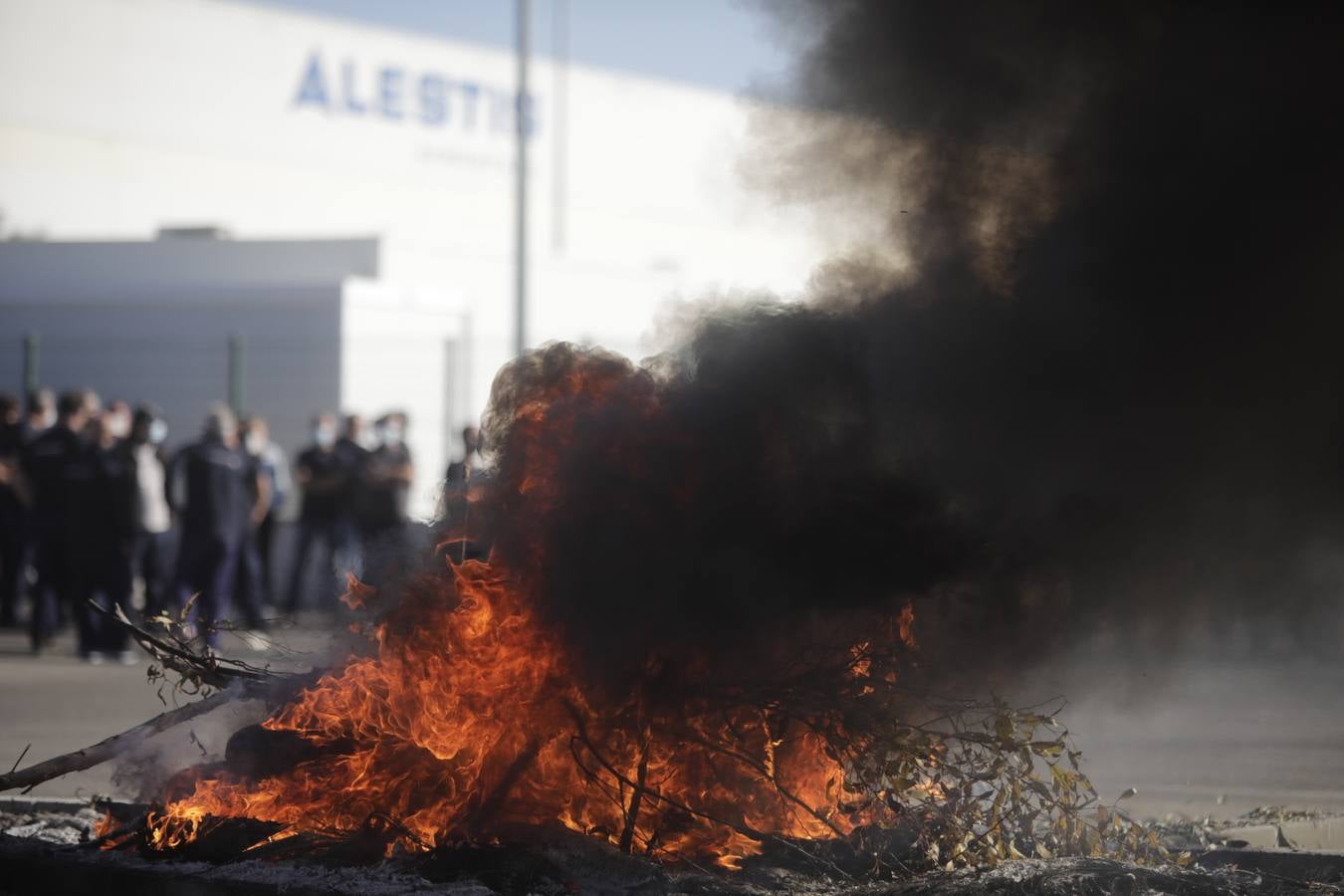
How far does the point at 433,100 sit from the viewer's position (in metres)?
34.2

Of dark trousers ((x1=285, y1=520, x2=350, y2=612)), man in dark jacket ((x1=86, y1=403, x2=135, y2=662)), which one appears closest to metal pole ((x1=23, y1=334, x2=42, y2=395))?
dark trousers ((x1=285, y1=520, x2=350, y2=612))

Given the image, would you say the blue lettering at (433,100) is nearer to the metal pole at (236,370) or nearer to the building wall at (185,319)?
the building wall at (185,319)

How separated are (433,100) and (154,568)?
21678 mm

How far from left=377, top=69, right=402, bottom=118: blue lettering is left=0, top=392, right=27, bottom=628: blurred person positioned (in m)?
19.1

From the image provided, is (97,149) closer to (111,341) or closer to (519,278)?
(111,341)

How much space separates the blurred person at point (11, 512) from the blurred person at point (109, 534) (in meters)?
1.47

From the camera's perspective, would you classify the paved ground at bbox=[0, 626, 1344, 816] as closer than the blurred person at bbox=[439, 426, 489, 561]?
No

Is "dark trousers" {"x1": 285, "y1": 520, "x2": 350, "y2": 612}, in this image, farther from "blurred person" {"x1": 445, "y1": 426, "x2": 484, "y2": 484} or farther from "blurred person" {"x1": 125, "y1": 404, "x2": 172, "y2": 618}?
"blurred person" {"x1": 445, "y1": 426, "x2": 484, "y2": 484}

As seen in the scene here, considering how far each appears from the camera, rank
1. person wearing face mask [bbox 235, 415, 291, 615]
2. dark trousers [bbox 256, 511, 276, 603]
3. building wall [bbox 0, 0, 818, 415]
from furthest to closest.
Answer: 1. building wall [bbox 0, 0, 818, 415]
2. dark trousers [bbox 256, 511, 276, 603]
3. person wearing face mask [bbox 235, 415, 291, 615]

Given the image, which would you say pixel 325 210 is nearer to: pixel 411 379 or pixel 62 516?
pixel 411 379

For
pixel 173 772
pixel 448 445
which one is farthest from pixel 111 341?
pixel 173 772

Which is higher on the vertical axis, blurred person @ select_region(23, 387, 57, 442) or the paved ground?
blurred person @ select_region(23, 387, 57, 442)

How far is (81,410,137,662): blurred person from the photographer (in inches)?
513

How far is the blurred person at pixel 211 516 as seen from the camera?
43.7 feet
